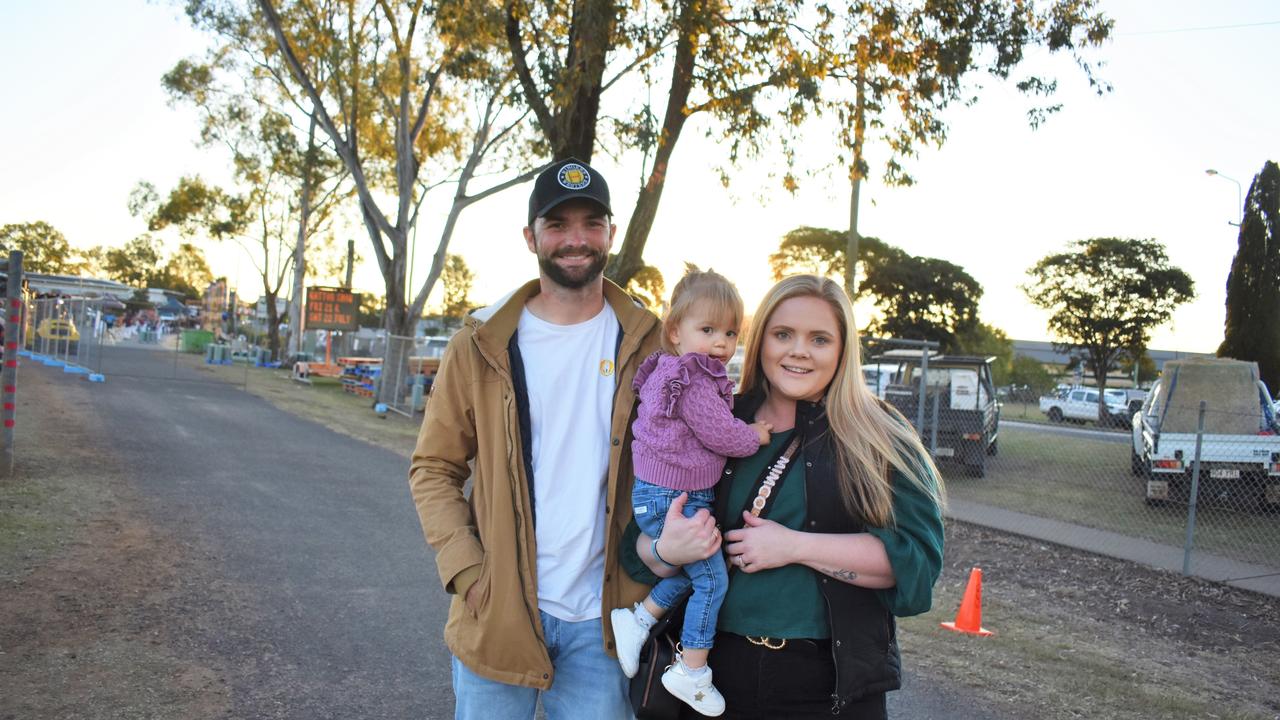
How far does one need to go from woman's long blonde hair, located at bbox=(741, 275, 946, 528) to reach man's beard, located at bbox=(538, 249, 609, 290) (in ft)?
1.62

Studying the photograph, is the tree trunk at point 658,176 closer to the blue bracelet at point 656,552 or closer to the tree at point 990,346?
the blue bracelet at point 656,552

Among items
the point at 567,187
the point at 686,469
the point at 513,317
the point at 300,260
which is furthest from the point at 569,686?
the point at 300,260

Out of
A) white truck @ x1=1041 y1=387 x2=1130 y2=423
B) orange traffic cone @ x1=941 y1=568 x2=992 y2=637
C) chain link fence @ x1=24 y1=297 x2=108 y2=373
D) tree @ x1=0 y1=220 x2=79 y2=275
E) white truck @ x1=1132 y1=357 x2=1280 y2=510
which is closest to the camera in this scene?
orange traffic cone @ x1=941 y1=568 x2=992 y2=637

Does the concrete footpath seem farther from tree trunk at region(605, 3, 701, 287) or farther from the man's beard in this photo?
the man's beard

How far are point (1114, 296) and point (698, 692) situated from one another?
55065 mm

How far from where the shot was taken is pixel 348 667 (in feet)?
16.0

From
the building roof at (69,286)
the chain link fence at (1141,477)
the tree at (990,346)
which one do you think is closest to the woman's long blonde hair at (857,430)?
the chain link fence at (1141,477)

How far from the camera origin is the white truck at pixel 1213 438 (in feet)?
36.1

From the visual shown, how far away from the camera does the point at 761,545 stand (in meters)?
2.17

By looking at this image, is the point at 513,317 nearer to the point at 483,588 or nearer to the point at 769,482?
the point at 483,588

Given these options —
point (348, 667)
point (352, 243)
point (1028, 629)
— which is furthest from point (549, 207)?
point (352, 243)

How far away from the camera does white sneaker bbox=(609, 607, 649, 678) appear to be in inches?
93.7

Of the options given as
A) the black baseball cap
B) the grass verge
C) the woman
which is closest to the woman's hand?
the woman

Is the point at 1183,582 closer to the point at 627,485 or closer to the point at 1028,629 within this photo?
the point at 1028,629
